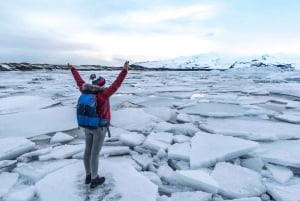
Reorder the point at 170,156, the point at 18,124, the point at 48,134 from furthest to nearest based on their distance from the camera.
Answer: the point at 18,124
the point at 48,134
the point at 170,156

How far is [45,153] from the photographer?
396 centimetres

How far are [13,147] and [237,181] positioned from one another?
9.48 feet

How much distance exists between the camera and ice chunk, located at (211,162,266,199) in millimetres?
2896

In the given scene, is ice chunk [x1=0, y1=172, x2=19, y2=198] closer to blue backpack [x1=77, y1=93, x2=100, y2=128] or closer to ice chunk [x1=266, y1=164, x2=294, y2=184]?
blue backpack [x1=77, y1=93, x2=100, y2=128]

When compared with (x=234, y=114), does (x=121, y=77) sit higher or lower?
higher

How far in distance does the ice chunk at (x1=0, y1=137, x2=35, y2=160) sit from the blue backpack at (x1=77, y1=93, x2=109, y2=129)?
1.78 m

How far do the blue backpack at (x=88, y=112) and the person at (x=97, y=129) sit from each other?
0.17 ft

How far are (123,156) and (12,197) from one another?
150cm

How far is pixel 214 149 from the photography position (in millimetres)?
3908

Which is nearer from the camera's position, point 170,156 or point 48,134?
point 170,156

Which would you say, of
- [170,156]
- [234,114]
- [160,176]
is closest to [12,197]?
[160,176]

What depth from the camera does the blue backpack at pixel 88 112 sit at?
2566 millimetres

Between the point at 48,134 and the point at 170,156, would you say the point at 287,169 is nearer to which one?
the point at 170,156

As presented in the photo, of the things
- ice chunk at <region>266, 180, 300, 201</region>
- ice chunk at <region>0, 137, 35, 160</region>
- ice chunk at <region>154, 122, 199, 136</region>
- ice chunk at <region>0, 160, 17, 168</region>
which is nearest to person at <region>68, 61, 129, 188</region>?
ice chunk at <region>0, 160, 17, 168</region>
